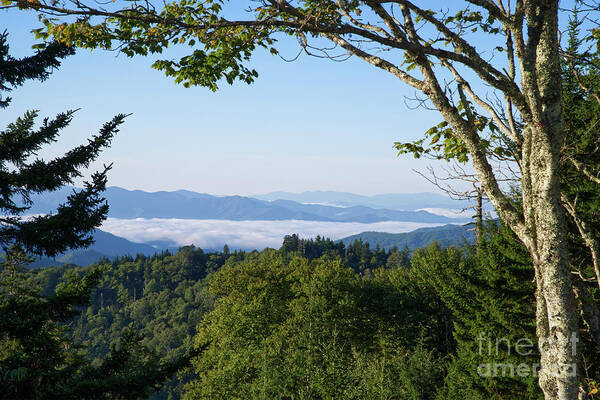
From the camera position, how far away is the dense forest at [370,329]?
1605cm

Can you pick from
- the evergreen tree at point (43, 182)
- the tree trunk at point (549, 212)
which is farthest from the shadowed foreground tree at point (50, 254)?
the tree trunk at point (549, 212)

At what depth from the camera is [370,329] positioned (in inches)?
1772

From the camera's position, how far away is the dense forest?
632 inches

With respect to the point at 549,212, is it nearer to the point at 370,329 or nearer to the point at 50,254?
the point at 50,254

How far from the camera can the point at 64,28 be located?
194 inches

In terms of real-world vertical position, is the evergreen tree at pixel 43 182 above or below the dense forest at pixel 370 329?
above

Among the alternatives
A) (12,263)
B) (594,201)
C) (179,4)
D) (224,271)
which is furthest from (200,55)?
(224,271)

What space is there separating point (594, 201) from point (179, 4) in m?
13.4

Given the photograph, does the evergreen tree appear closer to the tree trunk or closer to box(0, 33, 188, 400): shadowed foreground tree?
box(0, 33, 188, 400): shadowed foreground tree

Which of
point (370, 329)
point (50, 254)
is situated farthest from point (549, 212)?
point (370, 329)

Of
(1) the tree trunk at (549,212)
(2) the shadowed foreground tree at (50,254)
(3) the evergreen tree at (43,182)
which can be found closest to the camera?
(1) the tree trunk at (549,212)

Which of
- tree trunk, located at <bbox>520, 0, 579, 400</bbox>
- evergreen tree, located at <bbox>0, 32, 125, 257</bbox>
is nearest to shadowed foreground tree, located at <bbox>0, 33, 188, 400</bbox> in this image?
evergreen tree, located at <bbox>0, 32, 125, 257</bbox>

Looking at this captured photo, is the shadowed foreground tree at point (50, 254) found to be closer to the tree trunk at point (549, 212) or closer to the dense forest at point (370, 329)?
the dense forest at point (370, 329)

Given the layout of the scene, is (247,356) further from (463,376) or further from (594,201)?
(594,201)
